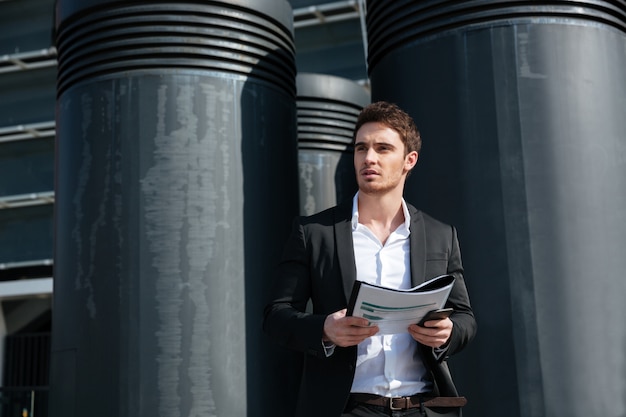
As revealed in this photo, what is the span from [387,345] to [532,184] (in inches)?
93.2

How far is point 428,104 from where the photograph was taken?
16.4 feet

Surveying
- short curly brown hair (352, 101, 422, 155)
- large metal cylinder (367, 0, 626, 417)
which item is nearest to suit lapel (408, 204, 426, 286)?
short curly brown hair (352, 101, 422, 155)

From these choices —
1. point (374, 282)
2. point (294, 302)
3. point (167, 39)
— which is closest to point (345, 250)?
point (374, 282)

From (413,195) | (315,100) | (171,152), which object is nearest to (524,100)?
(413,195)

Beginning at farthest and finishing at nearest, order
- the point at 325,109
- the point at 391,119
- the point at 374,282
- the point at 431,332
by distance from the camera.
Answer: the point at 325,109 < the point at 391,119 < the point at 374,282 < the point at 431,332

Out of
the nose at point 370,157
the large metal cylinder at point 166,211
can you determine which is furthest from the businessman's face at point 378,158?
the large metal cylinder at point 166,211

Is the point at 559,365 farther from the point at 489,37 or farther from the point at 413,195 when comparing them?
the point at 489,37

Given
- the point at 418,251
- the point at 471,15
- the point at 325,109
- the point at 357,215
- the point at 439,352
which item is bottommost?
the point at 439,352

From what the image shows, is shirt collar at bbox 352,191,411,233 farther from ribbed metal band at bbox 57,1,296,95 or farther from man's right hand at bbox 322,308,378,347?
ribbed metal band at bbox 57,1,296,95

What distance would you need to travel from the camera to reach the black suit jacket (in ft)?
8.30

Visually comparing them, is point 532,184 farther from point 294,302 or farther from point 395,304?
point 395,304

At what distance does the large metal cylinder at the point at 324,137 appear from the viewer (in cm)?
804

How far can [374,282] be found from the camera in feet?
8.80

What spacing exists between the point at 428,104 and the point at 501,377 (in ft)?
6.01
